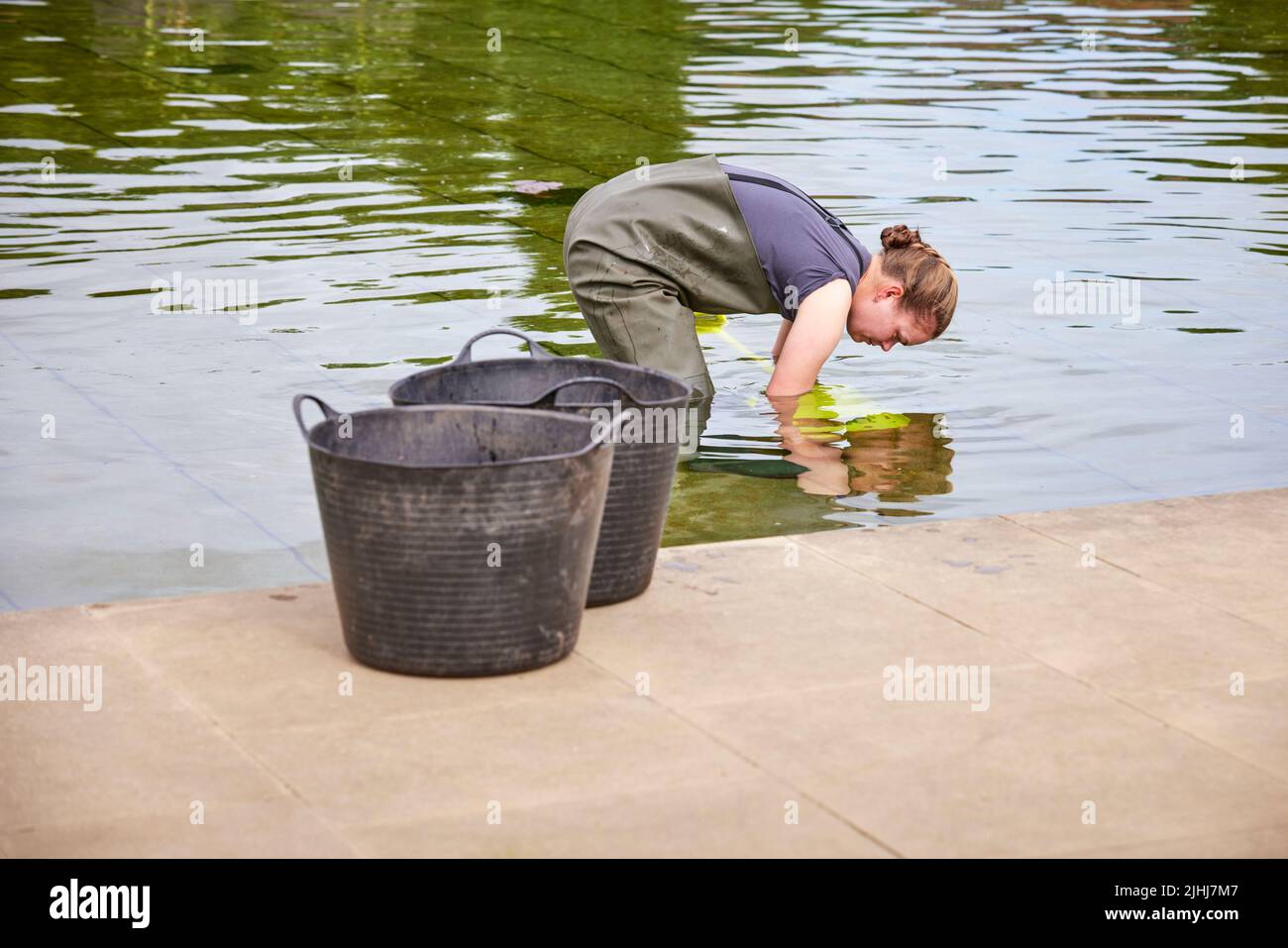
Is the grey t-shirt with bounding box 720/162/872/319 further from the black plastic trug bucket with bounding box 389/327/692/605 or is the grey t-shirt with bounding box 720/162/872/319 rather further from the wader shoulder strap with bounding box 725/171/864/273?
the black plastic trug bucket with bounding box 389/327/692/605

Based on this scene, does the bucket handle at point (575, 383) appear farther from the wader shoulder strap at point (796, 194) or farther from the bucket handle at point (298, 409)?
the wader shoulder strap at point (796, 194)

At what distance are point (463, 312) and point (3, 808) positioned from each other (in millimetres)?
4803

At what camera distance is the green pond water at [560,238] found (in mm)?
5855

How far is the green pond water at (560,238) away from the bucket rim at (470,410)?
922 millimetres

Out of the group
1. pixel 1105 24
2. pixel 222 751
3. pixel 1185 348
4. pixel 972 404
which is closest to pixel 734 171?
pixel 972 404

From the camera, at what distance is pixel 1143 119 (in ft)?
42.6

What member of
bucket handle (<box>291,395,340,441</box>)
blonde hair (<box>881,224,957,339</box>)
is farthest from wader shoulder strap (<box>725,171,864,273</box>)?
bucket handle (<box>291,395,340,441</box>)

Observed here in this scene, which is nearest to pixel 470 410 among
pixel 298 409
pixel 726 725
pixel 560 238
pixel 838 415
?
pixel 298 409

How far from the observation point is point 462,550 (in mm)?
3877

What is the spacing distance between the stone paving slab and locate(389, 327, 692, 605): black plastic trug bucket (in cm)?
12

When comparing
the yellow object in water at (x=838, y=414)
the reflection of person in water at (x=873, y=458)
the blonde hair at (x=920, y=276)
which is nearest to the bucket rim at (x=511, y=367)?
the reflection of person in water at (x=873, y=458)

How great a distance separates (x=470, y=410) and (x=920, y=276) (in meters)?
2.22

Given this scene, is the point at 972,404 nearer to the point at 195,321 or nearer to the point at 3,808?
the point at 195,321

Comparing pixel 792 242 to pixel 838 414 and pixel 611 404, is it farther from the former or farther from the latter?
pixel 611 404
